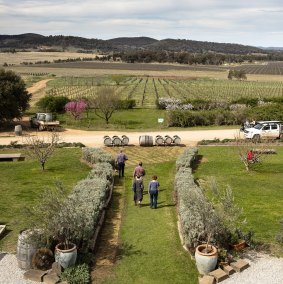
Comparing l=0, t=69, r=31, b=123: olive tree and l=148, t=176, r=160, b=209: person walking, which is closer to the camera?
l=148, t=176, r=160, b=209: person walking

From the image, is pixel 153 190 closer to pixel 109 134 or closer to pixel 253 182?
pixel 253 182

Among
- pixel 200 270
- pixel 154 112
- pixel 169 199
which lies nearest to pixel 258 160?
pixel 169 199

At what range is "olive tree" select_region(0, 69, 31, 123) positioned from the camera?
137 ft

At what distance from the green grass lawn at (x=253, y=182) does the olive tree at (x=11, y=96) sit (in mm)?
20484

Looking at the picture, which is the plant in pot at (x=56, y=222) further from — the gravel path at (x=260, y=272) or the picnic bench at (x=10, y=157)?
the picnic bench at (x=10, y=157)

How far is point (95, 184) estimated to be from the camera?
18.6 meters

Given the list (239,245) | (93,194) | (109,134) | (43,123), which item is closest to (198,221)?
(239,245)

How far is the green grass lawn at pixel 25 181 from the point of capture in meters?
16.5

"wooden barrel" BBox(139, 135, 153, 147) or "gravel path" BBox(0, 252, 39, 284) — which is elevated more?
"wooden barrel" BBox(139, 135, 153, 147)

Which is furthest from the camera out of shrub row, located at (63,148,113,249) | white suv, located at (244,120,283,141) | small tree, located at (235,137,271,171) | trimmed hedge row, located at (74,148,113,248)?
white suv, located at (244,120,283,141)

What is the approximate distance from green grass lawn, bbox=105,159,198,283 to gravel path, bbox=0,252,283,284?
145 cm

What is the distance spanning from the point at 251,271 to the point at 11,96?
34.7m

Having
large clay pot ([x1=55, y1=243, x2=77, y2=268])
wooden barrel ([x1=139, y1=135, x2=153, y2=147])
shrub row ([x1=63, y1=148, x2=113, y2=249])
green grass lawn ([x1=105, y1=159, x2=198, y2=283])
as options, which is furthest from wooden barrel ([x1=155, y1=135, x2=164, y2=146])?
large clay pot ([x1=55, y1=243, x2=77, y2=268])

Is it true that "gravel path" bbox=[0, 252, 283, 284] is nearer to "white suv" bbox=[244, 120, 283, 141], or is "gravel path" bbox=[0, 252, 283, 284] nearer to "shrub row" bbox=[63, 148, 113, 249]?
"shrub row" bbox=[63, 148, 113, 249]
